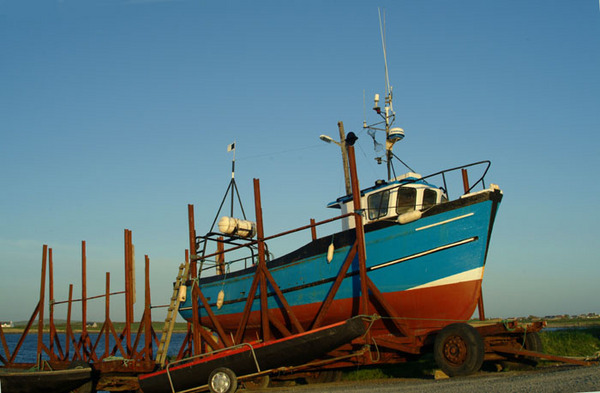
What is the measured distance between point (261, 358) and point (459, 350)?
164 inches

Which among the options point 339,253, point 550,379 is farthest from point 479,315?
point 550,379

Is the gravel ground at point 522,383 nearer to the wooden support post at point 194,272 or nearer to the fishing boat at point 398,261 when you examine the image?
the fishing boat at point 398,261

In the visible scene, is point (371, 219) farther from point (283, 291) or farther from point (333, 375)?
point (333, 375)

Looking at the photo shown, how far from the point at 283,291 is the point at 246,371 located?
3464 millimetres

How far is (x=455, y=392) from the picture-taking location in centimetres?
825

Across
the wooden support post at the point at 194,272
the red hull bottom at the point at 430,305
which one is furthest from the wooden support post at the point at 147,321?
the red hull bottom at the point at 430,305

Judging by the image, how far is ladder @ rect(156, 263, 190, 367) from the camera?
15.1 metres

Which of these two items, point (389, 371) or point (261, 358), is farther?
point (389, 371)

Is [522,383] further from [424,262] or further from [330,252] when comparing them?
[330,252]

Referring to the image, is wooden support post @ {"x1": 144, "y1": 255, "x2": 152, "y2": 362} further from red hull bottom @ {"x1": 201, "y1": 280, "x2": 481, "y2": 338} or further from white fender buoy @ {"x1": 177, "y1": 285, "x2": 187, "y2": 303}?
red hull bottom @ {"x1": 201, "y1": 280, "x2": 481, "y2": 338}

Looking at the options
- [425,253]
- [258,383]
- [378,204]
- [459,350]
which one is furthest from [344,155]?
[459,350]

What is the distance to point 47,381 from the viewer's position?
44.8ft

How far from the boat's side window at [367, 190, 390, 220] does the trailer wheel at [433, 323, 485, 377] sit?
4.24m

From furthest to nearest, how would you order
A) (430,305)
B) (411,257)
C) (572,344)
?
(572,344), (411,257), (430,305)
